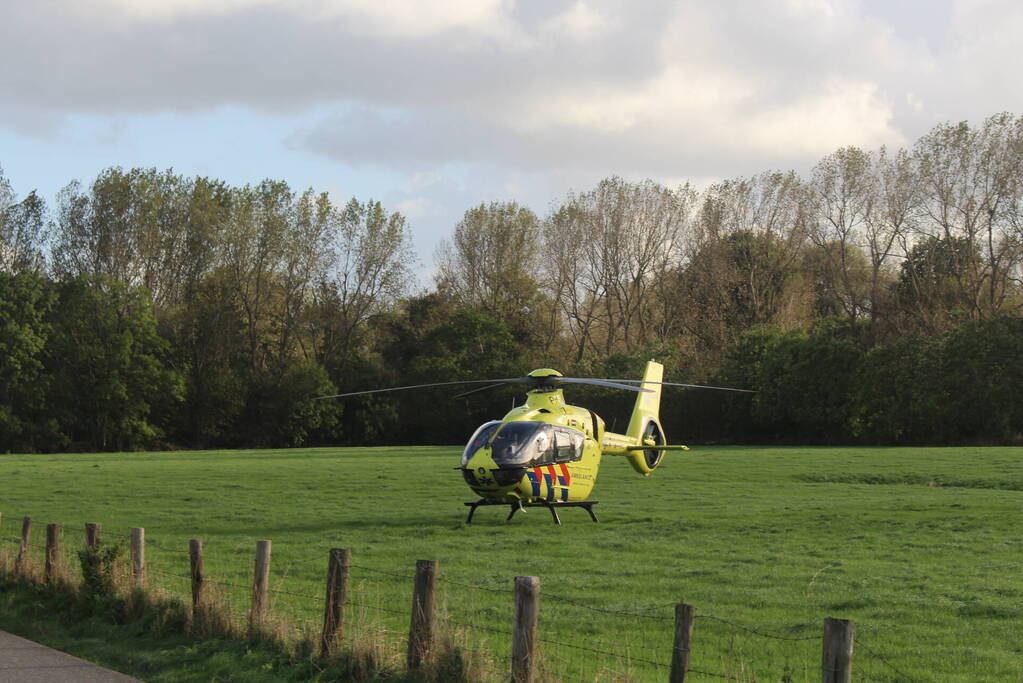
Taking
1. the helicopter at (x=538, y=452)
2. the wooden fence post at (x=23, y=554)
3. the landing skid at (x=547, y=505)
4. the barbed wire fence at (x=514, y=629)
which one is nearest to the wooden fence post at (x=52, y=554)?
the barbed wire fence at (x=514, y=629)

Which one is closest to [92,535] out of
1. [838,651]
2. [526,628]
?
[526,628]

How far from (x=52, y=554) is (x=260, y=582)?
15.9ft

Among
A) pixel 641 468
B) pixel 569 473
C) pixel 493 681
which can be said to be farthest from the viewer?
pixel 641 468

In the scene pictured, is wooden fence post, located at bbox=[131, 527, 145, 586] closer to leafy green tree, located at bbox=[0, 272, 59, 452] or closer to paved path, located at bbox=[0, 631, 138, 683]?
paved path, located at bbox=[0, 631, 138, 683]

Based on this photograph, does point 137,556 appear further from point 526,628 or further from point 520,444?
point 520,444

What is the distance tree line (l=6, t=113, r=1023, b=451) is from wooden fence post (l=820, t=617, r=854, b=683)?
207 feet

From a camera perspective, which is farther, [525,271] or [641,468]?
[525,271]

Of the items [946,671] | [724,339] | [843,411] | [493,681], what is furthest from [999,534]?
[724,339]

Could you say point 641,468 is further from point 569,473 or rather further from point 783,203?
point 783,203

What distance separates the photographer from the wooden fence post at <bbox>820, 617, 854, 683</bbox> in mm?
7285

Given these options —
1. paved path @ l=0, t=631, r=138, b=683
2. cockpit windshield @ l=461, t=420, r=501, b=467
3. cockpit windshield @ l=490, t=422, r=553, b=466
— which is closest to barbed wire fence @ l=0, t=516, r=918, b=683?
paved path @ l=0, t=631, r=138, b=683

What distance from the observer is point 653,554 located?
68.7ft

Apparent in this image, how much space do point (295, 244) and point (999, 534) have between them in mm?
74370

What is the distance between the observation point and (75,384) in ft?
267
